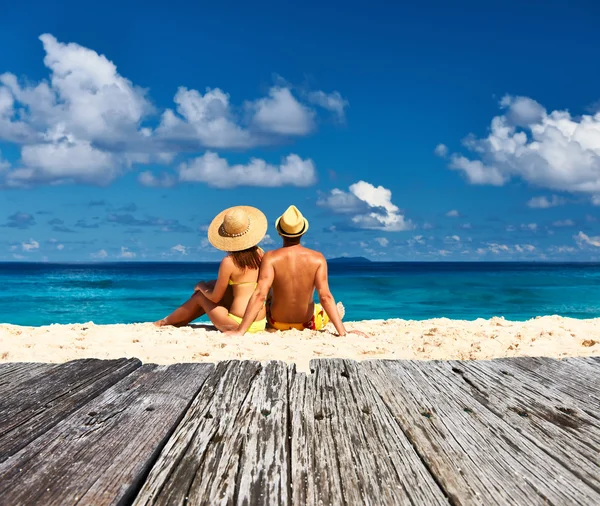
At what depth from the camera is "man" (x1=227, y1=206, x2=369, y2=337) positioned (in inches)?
245

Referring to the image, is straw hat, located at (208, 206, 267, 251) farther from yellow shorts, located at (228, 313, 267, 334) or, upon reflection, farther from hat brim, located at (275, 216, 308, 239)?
yellow shorts, located at (228, 313, 267, 334)

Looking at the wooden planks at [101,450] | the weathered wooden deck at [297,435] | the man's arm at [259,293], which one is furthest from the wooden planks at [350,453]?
the man's arm at [259,293]

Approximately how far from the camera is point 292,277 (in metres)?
6.34

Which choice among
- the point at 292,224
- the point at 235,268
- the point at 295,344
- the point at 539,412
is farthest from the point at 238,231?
the point at 539,412

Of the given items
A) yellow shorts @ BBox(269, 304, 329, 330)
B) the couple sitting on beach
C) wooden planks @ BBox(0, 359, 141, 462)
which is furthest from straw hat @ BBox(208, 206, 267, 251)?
wooden planks @ BBox(0, 359, 141, 462)

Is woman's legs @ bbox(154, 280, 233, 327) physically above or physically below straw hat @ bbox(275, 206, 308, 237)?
below

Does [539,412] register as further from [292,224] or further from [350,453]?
[292,224]

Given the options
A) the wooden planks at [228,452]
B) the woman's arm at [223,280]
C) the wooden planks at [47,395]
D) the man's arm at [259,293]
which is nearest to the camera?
the wooden planks at [228,452]

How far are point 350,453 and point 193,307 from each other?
19.3 feet

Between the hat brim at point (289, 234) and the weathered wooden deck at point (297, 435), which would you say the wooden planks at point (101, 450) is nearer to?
the weathered wooden deck at point (297, 435)

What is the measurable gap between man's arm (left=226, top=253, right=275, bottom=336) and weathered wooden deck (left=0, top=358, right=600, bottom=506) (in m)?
3.52

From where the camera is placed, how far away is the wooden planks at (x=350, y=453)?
139 cm

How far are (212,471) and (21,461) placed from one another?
0.62m

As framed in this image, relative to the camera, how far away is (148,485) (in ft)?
4.73
